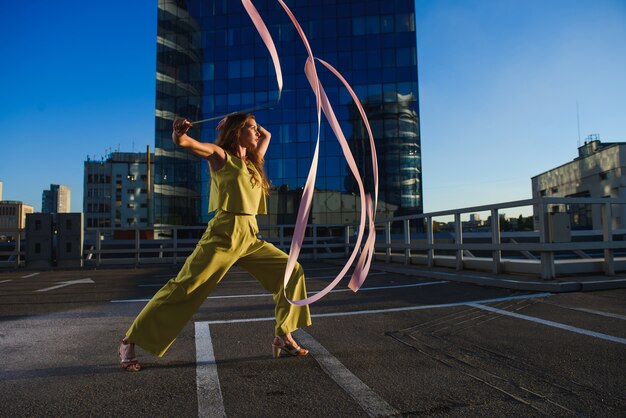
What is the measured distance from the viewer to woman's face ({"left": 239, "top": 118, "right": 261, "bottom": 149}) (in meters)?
3.50

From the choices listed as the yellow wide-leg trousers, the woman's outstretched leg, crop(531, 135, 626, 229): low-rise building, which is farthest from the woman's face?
crop(531, 135, 626, 229): low-rise building

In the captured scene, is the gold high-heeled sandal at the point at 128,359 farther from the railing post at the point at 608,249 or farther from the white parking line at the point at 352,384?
the railing post at the point at 608,249

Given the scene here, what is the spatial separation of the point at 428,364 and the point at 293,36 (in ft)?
133

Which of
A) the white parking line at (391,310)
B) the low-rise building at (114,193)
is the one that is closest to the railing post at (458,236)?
the white parking line at (391,310)

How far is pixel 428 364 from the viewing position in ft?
9.94

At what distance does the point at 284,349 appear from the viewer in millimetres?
3352

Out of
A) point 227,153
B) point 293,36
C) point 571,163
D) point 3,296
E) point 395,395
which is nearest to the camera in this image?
point 395,395

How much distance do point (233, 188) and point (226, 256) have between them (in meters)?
0.50

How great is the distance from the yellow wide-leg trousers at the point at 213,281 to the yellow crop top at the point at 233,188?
7cm

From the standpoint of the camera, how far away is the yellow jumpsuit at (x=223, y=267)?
3020 millimetres

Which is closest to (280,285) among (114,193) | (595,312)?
(595,312)

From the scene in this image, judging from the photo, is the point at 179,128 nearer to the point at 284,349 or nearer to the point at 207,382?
the point at 207,382

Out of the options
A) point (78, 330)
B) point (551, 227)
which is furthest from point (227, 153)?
point (551, 227)

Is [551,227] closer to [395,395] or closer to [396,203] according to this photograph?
[395,395]
